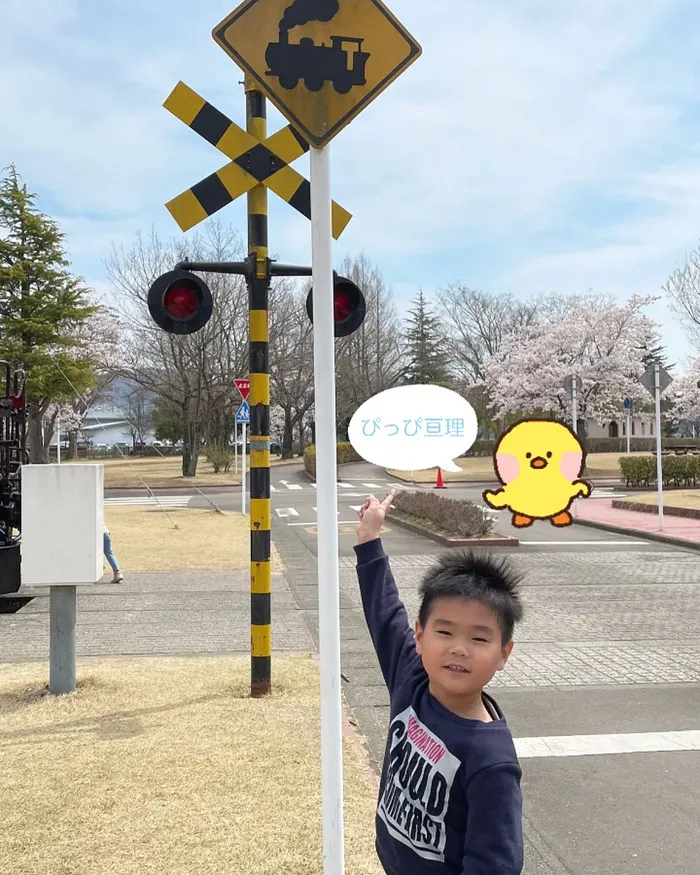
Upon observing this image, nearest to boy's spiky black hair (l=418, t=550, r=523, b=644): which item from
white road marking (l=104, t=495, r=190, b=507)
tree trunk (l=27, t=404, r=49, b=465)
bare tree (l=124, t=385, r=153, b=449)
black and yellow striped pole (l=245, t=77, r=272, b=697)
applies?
black and yellow striped pole (l=245, t=77, r=272, b=697)

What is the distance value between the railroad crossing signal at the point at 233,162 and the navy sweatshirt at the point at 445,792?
11.2 feet

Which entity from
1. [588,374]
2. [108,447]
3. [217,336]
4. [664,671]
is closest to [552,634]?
[664,671]

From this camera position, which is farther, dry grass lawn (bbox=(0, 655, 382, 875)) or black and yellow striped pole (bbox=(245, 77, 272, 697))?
black and yellow striped pole (bbox=(245, 77, 272, 697))

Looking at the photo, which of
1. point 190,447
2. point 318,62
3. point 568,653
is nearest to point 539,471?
point 318,62

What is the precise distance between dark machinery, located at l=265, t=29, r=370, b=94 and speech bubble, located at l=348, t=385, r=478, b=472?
3.85 ft

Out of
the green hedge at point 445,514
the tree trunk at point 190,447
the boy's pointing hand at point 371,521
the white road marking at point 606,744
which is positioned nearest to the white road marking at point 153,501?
the tree trunk at point 190,447

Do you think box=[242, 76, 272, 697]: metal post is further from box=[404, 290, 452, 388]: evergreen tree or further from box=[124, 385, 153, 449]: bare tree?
box=[124, 385, 153, 449]: bare tree

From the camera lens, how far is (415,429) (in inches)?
76.6

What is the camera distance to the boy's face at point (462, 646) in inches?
70.2

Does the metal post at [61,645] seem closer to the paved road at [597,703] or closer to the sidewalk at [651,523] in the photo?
the paved road at [597,703]

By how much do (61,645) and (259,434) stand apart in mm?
1905

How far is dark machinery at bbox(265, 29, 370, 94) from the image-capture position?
8.38 feet

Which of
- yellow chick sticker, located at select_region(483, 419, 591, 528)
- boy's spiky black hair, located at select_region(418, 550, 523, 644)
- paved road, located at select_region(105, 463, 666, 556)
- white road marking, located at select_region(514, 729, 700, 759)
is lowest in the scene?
white road marking, located at select_region(514, 729, 700, 759)

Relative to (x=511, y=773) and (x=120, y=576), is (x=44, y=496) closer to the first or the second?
(x=511, y=773)
